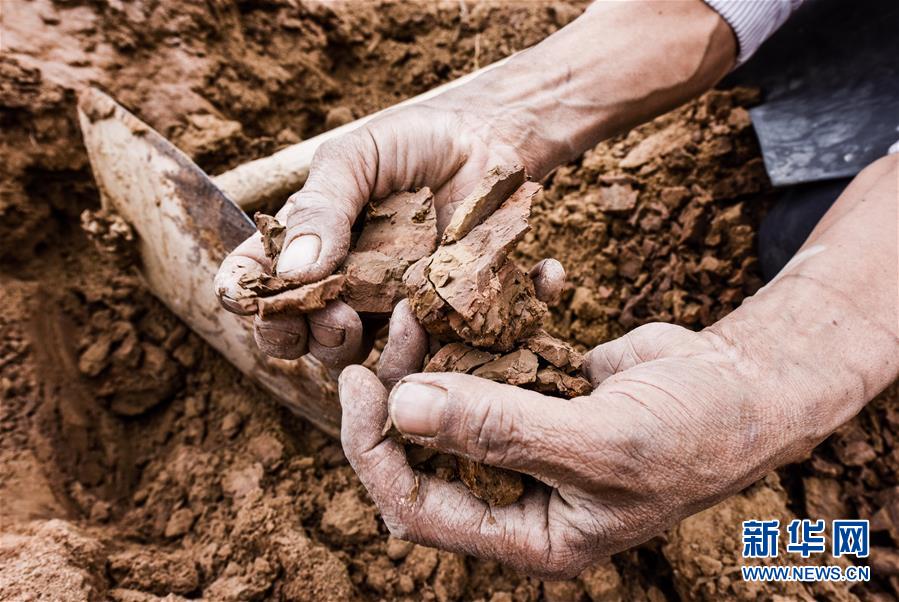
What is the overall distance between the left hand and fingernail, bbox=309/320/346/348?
0.17m

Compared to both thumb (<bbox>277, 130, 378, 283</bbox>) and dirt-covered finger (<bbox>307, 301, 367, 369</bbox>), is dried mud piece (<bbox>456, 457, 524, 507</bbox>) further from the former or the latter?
thumb (<bbox>277, 130, 378, 283</bbox>)

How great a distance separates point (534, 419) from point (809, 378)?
0.86 meters

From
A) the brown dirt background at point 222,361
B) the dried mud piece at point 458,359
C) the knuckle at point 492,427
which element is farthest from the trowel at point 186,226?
the knuckle at point 492,427

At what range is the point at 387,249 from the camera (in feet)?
5.31

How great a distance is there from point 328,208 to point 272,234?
0.20 metres

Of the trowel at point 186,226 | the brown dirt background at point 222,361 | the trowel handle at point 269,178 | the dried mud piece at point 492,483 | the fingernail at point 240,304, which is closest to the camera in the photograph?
the dried mud piece at point 492,483

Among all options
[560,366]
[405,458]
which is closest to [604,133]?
[560,366]

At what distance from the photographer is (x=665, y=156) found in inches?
111

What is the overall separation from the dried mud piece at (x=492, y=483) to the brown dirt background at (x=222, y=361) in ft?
2.09

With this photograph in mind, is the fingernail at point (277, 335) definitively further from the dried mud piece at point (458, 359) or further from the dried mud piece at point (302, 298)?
the dried mud piece at point (458, 359)

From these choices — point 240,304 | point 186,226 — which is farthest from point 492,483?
point 186,226

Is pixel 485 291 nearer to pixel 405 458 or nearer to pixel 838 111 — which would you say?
pixel 405 458

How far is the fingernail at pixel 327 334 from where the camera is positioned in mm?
1508

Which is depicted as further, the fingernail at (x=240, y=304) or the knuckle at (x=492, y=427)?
the fingernail at (x=240, y=304)
